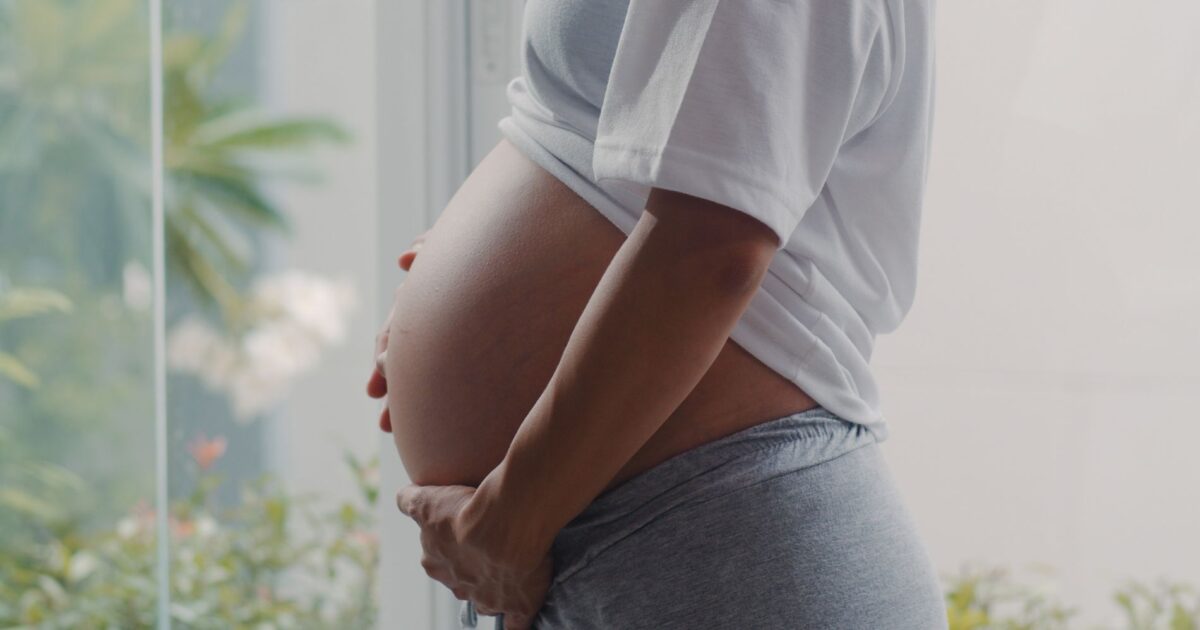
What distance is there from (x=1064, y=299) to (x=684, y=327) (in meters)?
0.74

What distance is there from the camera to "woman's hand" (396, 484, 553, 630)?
618 millimetres

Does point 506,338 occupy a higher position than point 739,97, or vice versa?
point 739,97

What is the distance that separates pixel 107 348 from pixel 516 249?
122cm

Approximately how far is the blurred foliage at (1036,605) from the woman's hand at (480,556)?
70 centimetres

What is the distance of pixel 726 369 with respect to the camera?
627 mm

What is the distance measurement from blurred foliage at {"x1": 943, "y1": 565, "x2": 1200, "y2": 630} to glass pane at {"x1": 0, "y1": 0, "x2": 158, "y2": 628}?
126 centimetres

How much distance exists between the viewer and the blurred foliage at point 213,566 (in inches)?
64.2

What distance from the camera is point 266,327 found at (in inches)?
65.9

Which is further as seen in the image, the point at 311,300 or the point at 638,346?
the point at 311,300

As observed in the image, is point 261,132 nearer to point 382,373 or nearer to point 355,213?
point 355,213

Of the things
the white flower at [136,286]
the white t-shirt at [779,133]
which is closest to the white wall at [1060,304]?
the white t-shirt at [779,133]

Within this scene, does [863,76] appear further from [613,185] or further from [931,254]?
[931,254]

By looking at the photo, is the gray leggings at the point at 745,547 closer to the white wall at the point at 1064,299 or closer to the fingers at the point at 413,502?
the fingers at the point at 413,502

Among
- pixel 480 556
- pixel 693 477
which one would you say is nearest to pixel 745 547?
pixel 693 477
